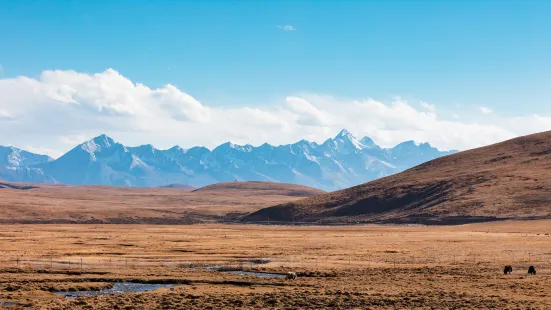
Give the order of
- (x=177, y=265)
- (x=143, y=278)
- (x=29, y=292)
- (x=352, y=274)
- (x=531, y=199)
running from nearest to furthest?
(x=29, y=292)
(x=143, y=278)
(x=352, y=274)
(x=177, y=265)
(x=531, y=199)

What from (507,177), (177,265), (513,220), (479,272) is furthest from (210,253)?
(507,177)

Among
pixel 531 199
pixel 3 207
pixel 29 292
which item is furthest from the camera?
pixel 3 207

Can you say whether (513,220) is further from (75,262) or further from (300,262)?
(75,262)

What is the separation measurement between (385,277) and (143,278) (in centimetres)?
1941

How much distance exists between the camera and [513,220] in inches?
5910

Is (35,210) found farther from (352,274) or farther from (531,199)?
(352,274)

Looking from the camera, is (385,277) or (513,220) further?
(513,220)

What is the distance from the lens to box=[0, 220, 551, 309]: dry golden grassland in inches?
1542

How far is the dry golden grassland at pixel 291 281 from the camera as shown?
128 feet

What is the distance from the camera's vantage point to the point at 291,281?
4956cm

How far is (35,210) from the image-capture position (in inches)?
7539

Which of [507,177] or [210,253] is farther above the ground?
[507,177]

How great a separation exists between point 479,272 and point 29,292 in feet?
118

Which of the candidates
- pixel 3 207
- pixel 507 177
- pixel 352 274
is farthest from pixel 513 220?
pixel 3 207
